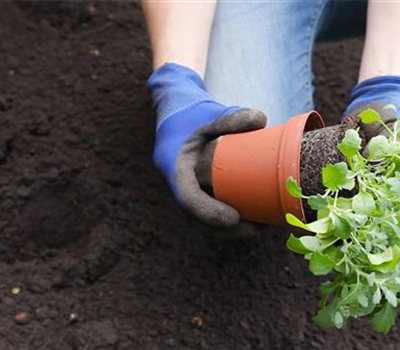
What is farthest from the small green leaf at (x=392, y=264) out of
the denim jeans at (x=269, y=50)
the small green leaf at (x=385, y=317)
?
the denim jeans at (x=269, y=50)

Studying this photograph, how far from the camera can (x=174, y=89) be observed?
4.70 feet

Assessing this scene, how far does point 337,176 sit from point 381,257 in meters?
0.12

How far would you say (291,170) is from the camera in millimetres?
1213

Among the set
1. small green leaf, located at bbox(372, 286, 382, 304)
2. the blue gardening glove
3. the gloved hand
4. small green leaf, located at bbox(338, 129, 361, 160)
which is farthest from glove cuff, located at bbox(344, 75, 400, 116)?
small green leaf, located at bbox(372, 286, 382, 304)

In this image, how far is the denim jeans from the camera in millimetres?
1605

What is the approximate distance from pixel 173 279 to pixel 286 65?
0.50m

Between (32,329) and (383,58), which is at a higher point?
(383,58)

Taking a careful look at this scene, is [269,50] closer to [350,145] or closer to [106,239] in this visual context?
[106,239]

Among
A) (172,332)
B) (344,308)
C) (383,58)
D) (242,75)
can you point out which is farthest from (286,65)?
(344,308)

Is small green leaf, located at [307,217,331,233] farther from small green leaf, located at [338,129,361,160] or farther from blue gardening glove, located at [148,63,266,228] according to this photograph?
blue gardening glove, located at [148,63,266,228]

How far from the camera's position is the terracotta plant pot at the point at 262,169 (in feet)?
4.00

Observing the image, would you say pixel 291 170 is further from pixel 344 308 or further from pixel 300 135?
pixel 344 308

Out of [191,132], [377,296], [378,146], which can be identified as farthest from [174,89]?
[377,296]

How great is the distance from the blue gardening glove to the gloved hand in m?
0.16
